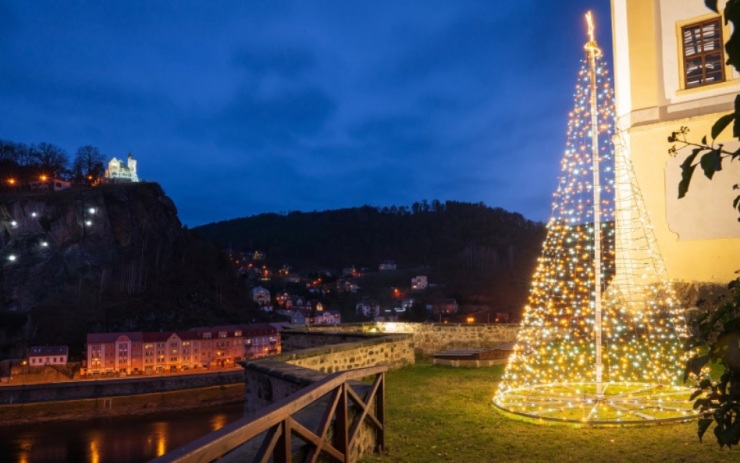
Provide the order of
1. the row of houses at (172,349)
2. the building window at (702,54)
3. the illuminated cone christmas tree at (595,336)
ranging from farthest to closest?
1. the row of houses at (172,349)
2. the building window at (702,54)
3. the illuminated cone christmas tree at (595,336)

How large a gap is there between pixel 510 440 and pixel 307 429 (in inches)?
118

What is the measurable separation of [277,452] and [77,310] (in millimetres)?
75192

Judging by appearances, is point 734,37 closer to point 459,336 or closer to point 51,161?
point 459,336

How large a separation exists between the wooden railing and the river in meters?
26.0

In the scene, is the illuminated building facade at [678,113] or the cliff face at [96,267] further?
the cliff face at [96,267]

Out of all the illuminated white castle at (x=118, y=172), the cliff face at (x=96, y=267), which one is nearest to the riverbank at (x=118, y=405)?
the cliff face at (x=96, y=267)

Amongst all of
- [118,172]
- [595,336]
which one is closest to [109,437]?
[595,336]

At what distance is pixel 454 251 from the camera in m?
95.8

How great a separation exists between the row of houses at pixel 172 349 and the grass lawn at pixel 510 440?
50355 mm

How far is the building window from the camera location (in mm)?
13258

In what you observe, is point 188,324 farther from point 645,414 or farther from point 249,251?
point 645,414

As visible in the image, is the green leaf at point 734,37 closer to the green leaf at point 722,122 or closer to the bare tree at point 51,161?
the green leaf at point 722,122

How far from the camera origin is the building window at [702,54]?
522 inches

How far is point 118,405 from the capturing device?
45.1 m
